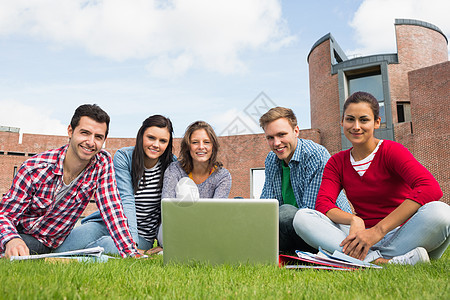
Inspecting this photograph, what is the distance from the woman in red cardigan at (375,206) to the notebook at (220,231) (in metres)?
0.65

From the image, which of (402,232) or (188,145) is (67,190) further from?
(402,232)

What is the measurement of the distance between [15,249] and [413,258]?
2.74 metres

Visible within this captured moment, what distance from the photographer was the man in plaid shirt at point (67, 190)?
9.78 feet

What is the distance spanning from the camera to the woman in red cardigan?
93.1 inches

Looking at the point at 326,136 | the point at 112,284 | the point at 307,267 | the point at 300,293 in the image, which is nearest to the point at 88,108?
the point at 112,284

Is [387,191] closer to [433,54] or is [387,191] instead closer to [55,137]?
[433,54]

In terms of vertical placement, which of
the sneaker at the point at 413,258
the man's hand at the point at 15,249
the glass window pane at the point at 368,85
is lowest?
the sneaker at the point at 413,258

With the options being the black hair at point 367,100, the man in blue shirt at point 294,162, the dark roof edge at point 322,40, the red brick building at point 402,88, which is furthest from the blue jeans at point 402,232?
the dark roof edge at point 322,40

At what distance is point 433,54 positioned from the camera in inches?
805

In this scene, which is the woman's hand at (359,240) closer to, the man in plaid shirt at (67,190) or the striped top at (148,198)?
the man in plaid shirt at (67,190)

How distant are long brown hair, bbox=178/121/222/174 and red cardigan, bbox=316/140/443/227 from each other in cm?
136

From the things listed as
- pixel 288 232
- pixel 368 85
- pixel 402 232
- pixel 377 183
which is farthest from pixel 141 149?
pixel 368 85

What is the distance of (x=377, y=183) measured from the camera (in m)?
2.81

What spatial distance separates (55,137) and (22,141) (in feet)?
6.89
